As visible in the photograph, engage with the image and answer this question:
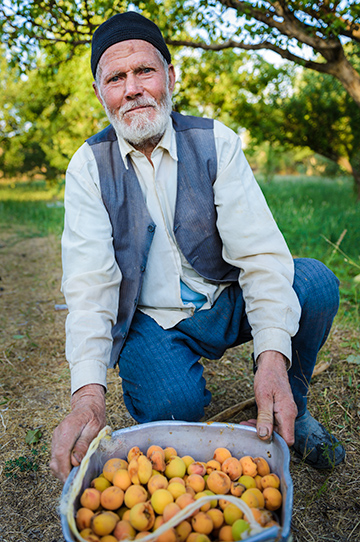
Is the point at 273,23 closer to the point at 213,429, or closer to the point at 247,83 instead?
the point at 247,83

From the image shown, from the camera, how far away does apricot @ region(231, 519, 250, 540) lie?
39.9 inches

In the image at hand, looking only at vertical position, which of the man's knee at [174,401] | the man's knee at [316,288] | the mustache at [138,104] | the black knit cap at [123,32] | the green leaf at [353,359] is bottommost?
the green leaf at [353,359]

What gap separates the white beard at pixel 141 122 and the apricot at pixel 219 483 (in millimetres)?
1377

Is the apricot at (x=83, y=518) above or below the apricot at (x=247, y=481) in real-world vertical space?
above

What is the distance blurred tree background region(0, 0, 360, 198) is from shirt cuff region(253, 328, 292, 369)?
2.99 metres

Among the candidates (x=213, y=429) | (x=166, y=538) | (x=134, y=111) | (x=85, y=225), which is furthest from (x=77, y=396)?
(x=134, y=111)

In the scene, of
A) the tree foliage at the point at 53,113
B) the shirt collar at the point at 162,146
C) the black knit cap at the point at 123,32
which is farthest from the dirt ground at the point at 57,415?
the tree foliage at the point at 53,113

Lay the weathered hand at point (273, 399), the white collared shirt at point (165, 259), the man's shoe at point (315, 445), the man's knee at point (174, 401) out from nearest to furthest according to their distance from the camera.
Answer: the weathered hand at point (273, 399) → the white collared shirt at point (165, 259) → the man's knee at point (174, 401) → the man's shoe at point (315, 445)

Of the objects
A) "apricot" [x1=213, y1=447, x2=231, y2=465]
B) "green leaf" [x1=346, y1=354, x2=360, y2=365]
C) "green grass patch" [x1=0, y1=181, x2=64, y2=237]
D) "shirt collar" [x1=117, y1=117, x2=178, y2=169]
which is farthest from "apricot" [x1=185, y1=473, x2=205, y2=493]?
"green grass patch" [x1=0, y1=181, x2=64, y2=237]

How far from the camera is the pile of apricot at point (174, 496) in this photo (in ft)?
3.51

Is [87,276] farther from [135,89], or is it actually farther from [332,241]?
[332,241]

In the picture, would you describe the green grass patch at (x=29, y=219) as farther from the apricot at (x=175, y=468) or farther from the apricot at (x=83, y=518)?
the apricot at (x=83, y=518)

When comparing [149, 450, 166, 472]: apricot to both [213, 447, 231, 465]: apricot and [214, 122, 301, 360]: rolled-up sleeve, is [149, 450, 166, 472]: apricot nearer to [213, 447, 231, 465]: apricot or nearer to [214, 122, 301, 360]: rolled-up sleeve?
[213, 447, 231, 465]: apricot

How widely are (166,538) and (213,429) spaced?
0.38 meters
